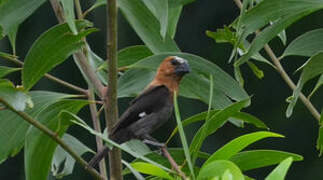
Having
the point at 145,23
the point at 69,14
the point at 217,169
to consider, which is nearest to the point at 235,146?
the point at 217,169

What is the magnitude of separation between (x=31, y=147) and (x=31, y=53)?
209 millimetres

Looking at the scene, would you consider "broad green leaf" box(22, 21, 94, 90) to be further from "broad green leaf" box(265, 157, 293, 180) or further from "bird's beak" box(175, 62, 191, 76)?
"broad green leaf" box(265, 157, 293, 180)

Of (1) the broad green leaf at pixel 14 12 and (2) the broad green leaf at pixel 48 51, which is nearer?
(2) the broad green leaf at pixel 48 51

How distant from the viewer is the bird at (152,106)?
2.06m

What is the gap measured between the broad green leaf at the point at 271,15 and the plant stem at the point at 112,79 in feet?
1.01

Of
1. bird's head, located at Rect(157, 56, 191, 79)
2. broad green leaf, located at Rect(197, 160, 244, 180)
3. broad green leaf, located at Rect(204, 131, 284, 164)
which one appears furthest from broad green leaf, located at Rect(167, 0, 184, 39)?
broad green leaf, located at Rect(197, 160, 244, 180)

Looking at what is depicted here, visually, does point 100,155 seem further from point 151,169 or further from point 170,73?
point 151,169

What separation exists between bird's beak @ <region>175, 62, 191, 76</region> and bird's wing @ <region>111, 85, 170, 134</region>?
0.11 m

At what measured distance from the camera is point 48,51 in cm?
168

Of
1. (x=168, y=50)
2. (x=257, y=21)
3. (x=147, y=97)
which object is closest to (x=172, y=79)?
(x=147, y=97)

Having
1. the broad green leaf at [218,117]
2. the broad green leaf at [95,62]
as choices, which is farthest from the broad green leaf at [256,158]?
the broad green leaf at [95,62]

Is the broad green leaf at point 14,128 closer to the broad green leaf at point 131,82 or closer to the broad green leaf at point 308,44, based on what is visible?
the broad green leaf at point 131,82

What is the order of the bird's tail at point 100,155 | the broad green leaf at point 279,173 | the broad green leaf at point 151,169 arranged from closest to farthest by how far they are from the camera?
the broad green leaf at point 279,173 < the broad green leaf at point 151,169 < the bird's tail at point 100,155

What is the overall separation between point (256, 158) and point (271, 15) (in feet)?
1.24
